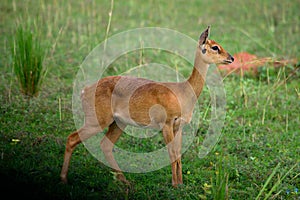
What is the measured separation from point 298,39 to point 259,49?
3.00 ft

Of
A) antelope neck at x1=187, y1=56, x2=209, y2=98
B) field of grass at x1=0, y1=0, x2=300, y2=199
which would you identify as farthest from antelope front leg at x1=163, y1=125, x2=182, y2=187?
antelope neck at x1=187, y1=56, x2=209, y2=98

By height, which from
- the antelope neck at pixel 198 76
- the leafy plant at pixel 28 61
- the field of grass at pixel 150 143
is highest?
the antelope neck at pixel 198 76

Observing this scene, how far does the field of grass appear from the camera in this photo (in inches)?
195

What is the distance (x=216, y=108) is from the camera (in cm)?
716

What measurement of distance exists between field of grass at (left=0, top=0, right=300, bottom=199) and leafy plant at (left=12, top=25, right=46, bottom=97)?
0.17 meters

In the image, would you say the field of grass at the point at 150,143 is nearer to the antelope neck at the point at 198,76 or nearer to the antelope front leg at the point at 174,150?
the antelope front leg at the point at 174,150

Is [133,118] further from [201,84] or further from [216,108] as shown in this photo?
[216,108]

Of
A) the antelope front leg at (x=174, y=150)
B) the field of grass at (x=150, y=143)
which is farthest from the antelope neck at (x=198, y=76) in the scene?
the field of grass at (x=150, y=143)

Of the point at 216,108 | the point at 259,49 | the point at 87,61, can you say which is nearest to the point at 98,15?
the point at 87,61

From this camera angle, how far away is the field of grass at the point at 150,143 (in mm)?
4957

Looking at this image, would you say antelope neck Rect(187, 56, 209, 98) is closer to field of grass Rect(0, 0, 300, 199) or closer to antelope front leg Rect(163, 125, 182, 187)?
antelope front leg Rect(163, 125, 182, 187)

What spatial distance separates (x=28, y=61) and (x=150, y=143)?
6.13 feet

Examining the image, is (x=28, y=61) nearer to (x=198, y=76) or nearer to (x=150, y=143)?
(x=150, y=143)

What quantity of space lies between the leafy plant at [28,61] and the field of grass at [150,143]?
0.55ft
